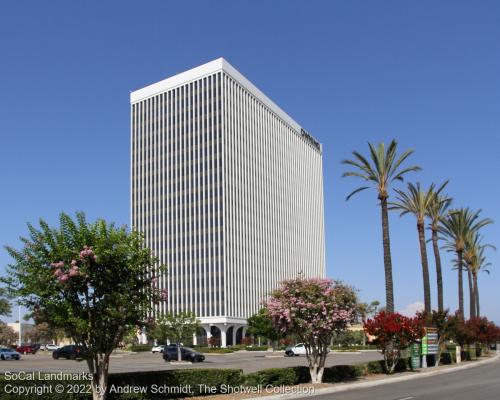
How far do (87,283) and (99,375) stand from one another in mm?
2826

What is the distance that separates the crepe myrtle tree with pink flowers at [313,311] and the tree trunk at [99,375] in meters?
10.9

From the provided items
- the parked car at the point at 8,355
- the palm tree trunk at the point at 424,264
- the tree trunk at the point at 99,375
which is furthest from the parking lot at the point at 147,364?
the tree trunk at the point at 99,375

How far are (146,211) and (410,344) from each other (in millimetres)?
105101

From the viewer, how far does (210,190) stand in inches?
5064

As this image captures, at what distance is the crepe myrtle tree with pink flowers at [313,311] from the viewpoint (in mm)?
28172

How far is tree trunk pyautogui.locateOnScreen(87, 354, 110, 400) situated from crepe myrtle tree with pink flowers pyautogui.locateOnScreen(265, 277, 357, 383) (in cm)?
1089

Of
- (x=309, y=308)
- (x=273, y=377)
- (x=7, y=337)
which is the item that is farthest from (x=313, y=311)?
(x=7, y=337)

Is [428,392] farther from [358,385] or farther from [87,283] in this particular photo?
[87,283]

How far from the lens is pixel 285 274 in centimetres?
15238

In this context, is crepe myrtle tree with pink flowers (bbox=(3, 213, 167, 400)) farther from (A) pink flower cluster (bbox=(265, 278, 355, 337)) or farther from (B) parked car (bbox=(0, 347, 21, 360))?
(B) parked car (bbox=(0, 347, 21, 360))

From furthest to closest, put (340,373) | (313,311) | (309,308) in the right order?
(340,373)
(313,311)
(309,308)

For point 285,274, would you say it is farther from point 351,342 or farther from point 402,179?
point 402,179

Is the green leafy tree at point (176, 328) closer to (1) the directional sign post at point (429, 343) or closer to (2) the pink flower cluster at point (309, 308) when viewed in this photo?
(1) the directional sign post at point (429, 343)

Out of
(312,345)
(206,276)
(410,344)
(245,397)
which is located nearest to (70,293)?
(245,397)
